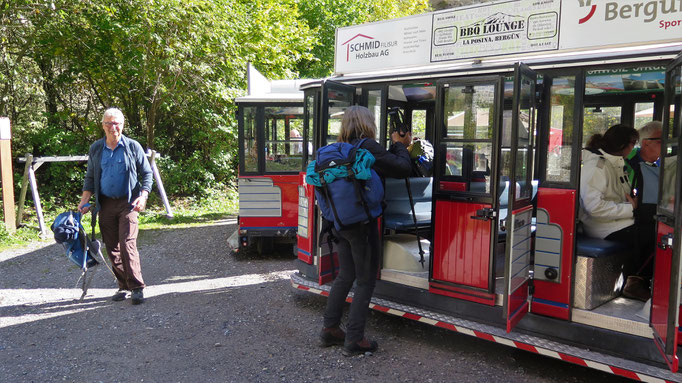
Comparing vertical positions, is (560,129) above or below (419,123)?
below

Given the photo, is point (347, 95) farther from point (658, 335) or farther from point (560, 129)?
point (658, 335)

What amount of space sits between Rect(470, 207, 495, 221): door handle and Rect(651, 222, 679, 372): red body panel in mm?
1095

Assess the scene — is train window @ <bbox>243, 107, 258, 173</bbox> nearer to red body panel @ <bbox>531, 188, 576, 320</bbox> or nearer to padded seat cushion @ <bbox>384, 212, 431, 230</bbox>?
padded seat cushion @ <bbox>384, 212, 431, 230</bbox>

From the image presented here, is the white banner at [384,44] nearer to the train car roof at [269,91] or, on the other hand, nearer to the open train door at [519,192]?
the open train door at [519,192]

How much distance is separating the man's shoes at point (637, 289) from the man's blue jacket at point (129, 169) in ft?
15.0

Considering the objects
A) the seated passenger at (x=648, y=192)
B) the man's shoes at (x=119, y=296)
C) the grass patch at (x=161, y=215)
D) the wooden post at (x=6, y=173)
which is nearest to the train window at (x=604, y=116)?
the seated passenger at (x=648, y=192)

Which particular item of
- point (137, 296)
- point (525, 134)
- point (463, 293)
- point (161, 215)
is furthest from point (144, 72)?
point (525, 134)

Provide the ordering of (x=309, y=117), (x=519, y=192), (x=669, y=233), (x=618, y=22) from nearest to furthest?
(x=669, y=233) < (x=618, y=22) < (x=519, y=192) < (x=309, y=117)

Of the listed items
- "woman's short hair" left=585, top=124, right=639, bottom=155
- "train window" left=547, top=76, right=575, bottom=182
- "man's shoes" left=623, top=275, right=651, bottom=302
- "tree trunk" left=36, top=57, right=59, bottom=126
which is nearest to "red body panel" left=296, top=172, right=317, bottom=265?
"train window" left=547, top=76, right=575, bottom=182

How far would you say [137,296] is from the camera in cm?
536

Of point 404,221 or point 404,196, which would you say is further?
point 404,196

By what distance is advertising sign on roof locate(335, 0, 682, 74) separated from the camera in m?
3.37

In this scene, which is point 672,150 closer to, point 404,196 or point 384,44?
point 384,44

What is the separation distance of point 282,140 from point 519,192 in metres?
4.45
